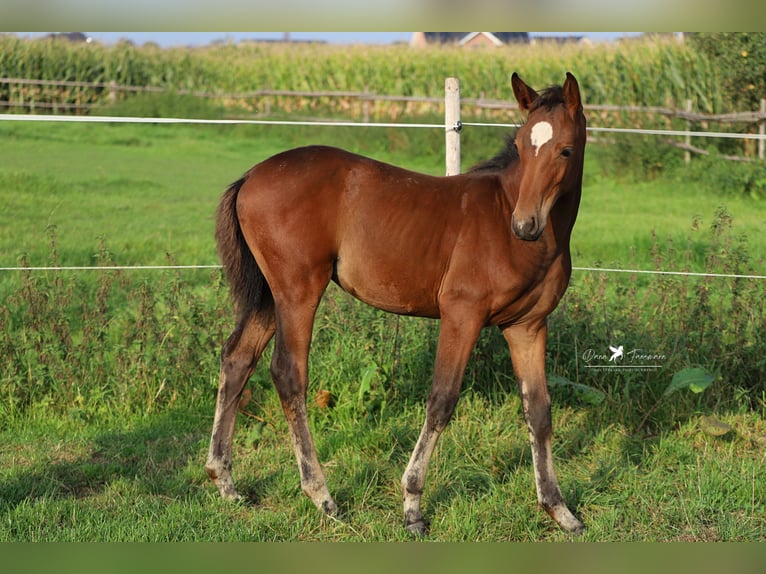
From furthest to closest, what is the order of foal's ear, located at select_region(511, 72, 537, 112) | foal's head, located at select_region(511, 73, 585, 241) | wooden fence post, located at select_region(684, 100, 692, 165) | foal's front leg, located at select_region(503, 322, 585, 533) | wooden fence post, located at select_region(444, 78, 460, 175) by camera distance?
wooden fence post, located at select_region(684, 100, 692, 165) < wooden fence post, located at select_region(444, 78, 460, 175) < foal's front leg, located at select_region(503, 322, 585, 533) < foal's ear, located at select_region(511, 72, 537, 112) < foal's head, located at select_region(511, 73, 585, 241)

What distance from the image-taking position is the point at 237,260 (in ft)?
17.4

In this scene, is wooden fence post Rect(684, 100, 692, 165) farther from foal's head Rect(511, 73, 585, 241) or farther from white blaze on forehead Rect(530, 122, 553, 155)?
white blaze on forehead Rect(530, 122, 553, 155)

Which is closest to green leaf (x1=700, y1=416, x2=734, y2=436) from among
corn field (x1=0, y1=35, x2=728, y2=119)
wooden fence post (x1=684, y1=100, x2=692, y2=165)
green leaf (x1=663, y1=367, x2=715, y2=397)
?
green leaf (x1=663, y1=367, x2=715, y2=397)

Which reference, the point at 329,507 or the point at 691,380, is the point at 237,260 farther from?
the point at 691,380

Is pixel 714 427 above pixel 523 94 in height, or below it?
below

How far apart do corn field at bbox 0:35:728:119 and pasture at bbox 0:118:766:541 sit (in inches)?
500

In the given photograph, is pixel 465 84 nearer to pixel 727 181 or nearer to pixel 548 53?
pixel 548 53

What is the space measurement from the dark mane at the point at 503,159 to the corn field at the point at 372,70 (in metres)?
15.7

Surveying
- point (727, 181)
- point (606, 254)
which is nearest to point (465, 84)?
point (727, 181)

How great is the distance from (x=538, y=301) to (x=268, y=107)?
62.5ft

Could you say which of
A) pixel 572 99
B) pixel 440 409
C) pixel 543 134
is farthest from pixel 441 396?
pixel 572 99

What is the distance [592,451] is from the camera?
5973 mm

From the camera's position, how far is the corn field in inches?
799

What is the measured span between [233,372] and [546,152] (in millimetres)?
2268
